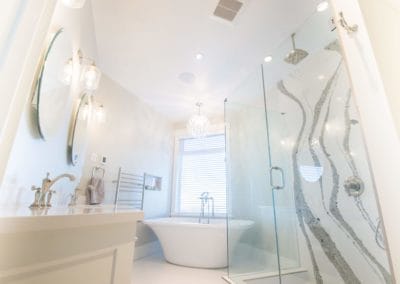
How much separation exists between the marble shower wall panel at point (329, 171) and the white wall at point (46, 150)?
237cm

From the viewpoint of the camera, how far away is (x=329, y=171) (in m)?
2.12

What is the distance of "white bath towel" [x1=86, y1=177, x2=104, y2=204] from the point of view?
7.86ft

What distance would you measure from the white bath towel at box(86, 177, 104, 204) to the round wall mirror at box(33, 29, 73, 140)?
1146 mm

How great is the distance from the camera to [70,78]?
5.27 ft

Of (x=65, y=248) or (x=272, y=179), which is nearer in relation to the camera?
(x=65, y=248)

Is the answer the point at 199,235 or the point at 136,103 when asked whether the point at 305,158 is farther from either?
the point at 136,103

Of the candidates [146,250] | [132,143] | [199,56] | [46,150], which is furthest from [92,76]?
[146,250]

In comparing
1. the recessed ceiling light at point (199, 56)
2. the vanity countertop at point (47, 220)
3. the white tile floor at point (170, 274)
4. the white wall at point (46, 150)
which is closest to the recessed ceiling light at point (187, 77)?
the recessed ceiling light at point (199, 56)

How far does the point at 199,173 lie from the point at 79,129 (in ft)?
8.55

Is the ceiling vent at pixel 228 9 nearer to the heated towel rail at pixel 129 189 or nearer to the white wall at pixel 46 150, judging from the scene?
the white wall at pixel 46 150

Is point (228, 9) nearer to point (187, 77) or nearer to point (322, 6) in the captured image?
point (322, 6)

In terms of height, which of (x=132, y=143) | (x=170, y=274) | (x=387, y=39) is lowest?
(x=170, y=274)

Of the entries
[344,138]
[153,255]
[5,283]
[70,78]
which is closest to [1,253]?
[5,283]

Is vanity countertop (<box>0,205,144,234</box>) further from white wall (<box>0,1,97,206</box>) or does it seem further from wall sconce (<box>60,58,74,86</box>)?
wall sconce (<box>60,58,74,86</box>)
